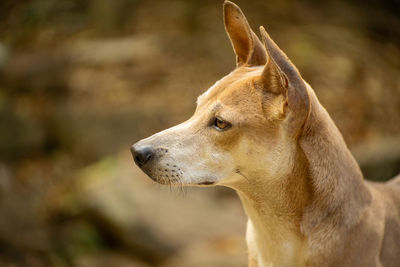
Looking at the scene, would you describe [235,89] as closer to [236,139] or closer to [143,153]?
[236,139]

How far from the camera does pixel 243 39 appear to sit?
318cm

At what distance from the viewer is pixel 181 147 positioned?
284 centimetres

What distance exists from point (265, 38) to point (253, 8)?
845 cm

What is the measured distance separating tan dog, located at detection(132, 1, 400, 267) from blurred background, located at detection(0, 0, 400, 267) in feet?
9.19

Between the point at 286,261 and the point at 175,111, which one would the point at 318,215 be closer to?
the point at 286,261

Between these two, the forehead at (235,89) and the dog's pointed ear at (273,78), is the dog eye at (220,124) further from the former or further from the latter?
the dog's pointed ear at (273,78)

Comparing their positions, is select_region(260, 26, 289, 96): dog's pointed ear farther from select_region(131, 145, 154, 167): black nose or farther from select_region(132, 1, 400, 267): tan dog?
select_region(131, 145, 154, 167): black nose

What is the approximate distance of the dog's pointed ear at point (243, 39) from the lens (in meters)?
3.06

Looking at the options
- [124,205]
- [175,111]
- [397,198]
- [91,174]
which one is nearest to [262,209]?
[397,198]

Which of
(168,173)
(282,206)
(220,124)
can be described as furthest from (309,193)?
(168,173)

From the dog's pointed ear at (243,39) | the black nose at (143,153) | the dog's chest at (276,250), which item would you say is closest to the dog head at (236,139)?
the black nose at (143,153)

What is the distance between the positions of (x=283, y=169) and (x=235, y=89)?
544 millimetres

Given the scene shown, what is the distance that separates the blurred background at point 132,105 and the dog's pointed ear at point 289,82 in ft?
10.5

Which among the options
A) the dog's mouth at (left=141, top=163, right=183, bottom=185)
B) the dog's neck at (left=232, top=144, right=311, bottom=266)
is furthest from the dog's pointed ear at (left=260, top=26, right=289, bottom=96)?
the dog's mouth at (left=141, top=163, right=183, bottom=185)
